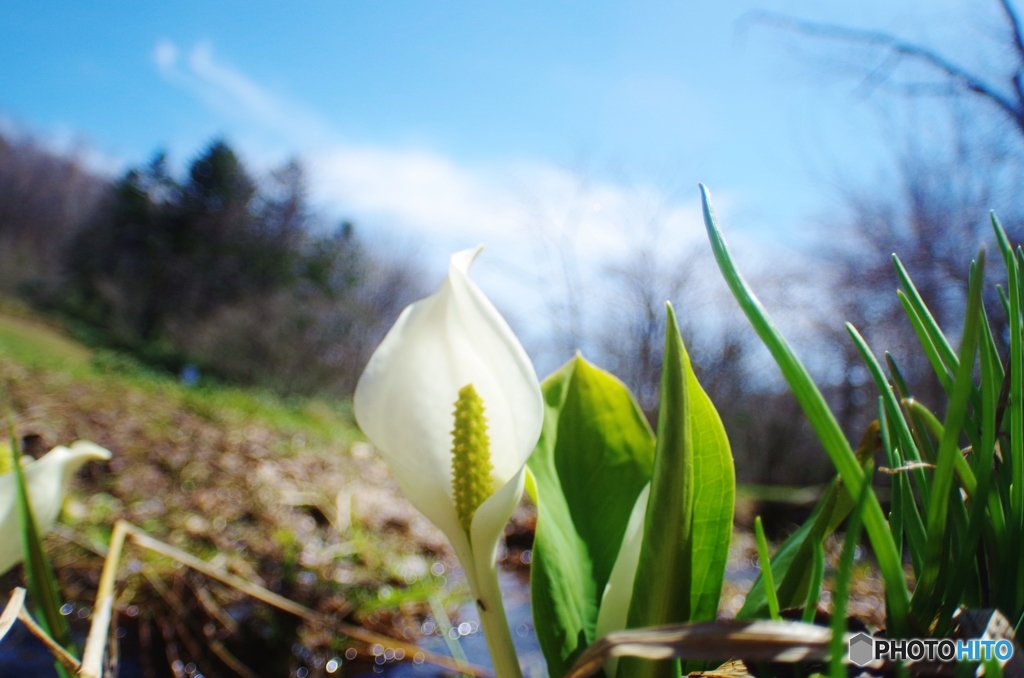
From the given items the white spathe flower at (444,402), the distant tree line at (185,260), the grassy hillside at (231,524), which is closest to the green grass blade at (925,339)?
the white spathe flower at (444,402)

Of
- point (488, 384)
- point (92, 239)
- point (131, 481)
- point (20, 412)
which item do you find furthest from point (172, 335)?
point (488, 384)

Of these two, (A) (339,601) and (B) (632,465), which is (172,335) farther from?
(B) (632,465)

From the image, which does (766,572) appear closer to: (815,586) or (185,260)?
(815,586)

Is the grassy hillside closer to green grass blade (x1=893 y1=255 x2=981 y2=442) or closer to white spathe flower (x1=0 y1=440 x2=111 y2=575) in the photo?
white spathe flower (x1=0 y1=440 x2=111 y2=575)

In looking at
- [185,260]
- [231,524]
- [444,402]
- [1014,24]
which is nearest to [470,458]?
[444,402]

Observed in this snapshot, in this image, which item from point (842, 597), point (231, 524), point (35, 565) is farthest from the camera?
point (231, 524)

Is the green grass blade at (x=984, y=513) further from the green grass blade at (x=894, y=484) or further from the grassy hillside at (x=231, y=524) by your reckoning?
the grassy hillside at (x=231, y=524)
